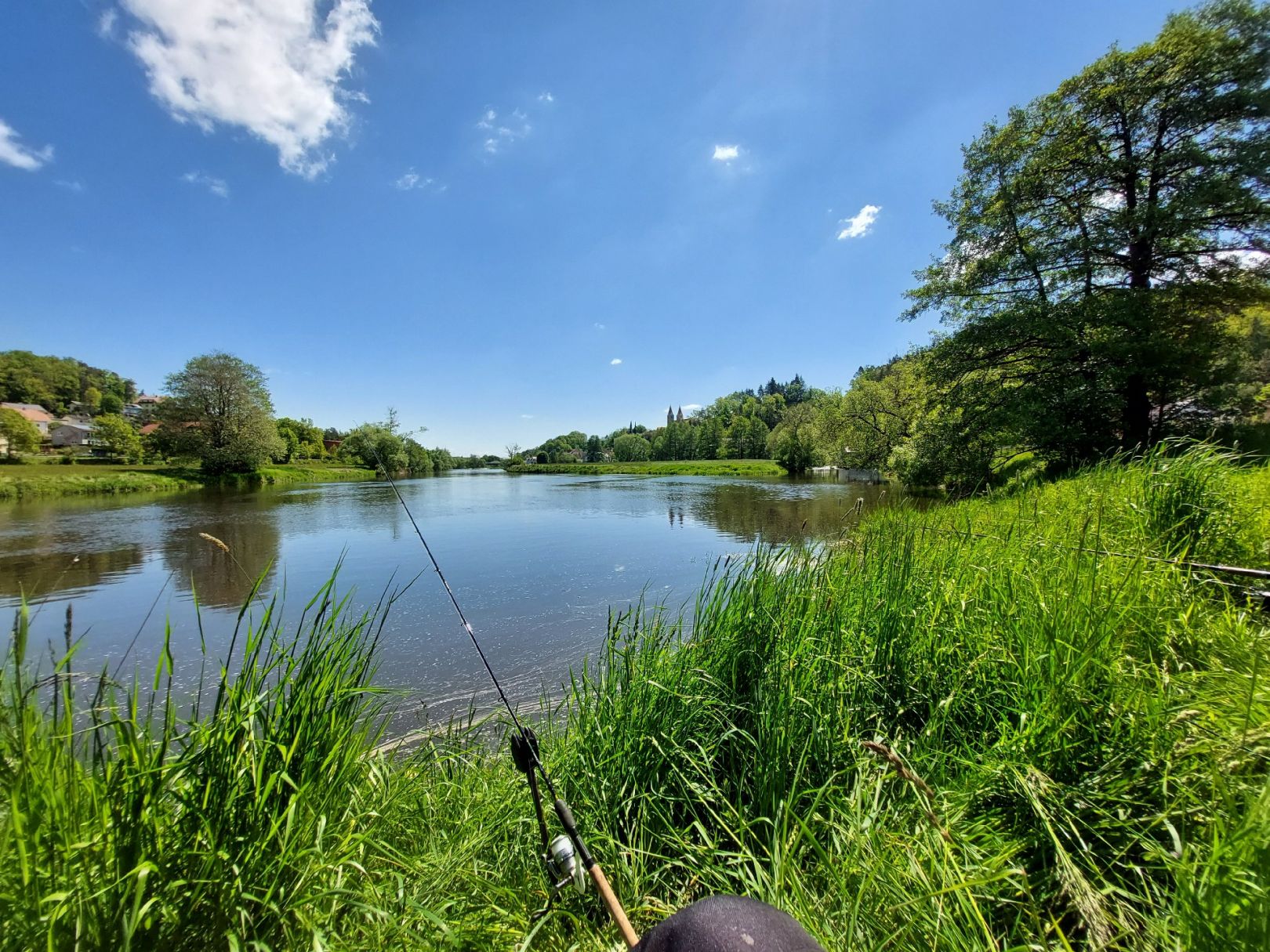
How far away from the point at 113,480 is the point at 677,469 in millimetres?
69745

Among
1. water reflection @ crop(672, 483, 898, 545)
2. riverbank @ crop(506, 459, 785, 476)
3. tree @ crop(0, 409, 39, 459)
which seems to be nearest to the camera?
water reflection @ crop(672, 483, 898, 545)

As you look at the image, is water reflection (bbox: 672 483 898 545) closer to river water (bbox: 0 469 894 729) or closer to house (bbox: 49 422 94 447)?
river water (bbox: 0 469 894 729)

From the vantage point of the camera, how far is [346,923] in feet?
5.49

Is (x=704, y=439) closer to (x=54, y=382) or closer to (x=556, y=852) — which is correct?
(x=556, y=852)

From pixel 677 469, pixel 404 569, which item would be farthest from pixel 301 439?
pixel 404 569

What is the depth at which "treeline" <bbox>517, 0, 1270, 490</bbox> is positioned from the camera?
11.9m

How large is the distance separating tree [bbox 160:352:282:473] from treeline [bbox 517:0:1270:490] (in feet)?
189

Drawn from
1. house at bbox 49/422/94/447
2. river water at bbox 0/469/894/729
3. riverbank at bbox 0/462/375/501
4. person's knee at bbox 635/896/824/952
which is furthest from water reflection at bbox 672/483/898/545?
house at bbox 49/422/94/447

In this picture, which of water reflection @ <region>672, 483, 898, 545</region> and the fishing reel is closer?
the fishing reel

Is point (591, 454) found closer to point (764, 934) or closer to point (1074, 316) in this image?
point (1074, 316)

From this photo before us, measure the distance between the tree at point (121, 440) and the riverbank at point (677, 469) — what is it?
55612 millimetres

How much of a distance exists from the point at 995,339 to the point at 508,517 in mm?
21402

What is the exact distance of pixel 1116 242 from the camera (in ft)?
42.8

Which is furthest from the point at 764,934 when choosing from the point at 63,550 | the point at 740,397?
the point at 740,397
